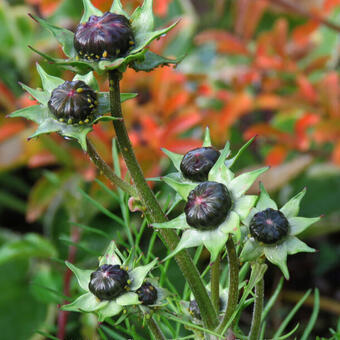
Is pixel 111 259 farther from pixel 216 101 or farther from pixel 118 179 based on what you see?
pixel 216 101

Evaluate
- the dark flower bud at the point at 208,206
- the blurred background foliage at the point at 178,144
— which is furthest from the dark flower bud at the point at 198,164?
the blurred background foliage at the point at 178,144

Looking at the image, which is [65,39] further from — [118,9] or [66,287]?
[66,287]

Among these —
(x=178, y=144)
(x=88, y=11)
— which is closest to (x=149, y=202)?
(x=88, y=11)

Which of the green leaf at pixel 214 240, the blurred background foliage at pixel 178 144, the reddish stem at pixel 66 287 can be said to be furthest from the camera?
the blurred background foliage at pixel 178 144

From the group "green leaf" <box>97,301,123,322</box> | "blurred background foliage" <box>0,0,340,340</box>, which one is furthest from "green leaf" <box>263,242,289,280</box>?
"blurred background foliage" <box>0,0,340,340</box>

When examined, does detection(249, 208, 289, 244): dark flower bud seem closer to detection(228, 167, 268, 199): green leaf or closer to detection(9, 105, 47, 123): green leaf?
detection(228, 167, 268, 199): green leaf

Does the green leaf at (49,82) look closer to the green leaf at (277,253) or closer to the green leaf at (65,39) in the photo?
the green leaf at (65,39)
